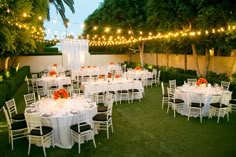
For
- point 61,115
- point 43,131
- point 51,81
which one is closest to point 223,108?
point 61,115

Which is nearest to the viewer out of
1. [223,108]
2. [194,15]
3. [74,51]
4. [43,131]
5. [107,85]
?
[43,131]

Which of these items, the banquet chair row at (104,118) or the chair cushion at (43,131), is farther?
the banquet chair row at (104,118)

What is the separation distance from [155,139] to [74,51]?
18.0 metres

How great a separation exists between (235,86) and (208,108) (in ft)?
7.94

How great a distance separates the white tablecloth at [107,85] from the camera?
11.0 meters

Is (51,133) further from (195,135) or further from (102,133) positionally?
(195,135)

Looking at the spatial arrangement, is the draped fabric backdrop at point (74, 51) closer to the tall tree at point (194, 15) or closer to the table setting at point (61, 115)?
the tall tree at point (194, 15)

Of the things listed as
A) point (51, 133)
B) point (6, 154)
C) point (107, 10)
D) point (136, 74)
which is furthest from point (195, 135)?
point (107, 10)

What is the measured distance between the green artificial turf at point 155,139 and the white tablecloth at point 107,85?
2295mm

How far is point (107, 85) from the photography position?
36.7ft

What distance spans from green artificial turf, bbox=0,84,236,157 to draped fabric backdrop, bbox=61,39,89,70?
14.9 metres

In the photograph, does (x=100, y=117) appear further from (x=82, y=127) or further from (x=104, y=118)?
(x=82, y=127)

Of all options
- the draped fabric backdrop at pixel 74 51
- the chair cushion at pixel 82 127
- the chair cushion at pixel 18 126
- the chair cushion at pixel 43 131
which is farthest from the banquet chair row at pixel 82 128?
the draped fabric backdrop at pixel 74 51

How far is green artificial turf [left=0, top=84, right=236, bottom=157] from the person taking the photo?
229 inches
